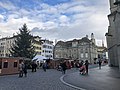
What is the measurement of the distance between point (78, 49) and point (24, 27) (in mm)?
71790

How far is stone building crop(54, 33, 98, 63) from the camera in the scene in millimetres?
121625

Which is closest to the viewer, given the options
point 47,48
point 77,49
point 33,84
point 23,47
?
point 33,84

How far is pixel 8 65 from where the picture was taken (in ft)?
105

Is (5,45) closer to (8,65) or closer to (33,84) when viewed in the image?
(8,65)

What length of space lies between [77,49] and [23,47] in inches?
2989

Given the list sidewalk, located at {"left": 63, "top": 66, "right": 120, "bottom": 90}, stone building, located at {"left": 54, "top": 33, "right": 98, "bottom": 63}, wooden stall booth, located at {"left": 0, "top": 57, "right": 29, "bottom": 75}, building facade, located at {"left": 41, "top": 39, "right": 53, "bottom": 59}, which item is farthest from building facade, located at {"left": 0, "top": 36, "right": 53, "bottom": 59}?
sidewalk, located at {"left": 63, "top": 66, "right": 120, "bottom": 90}

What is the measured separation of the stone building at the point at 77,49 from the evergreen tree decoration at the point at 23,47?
198ft

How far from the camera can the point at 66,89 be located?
12.6 m

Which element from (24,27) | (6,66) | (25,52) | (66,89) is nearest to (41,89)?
(66,89)

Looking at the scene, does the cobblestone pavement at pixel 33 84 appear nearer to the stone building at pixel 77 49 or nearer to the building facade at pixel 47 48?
the stone building at pixel 77 49

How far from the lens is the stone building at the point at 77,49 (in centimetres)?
12162

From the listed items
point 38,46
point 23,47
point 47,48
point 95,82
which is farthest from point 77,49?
point 95,82

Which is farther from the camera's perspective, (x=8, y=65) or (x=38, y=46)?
(x=38, y=46)

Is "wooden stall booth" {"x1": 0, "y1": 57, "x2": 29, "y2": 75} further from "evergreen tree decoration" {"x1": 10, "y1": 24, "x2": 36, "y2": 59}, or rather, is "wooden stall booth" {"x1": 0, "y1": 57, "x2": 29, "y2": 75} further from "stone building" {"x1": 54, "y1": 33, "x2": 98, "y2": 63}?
"stone building" {"x1": 54, "y1": 33, "x2": 98, "y2": 63}
